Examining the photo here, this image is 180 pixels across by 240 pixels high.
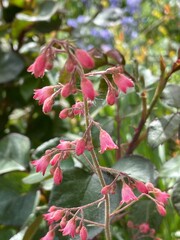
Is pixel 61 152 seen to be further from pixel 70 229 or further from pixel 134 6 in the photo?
pixel 134 6

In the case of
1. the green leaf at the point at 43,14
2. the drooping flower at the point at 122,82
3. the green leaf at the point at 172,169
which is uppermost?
the drooping flower at the point at 122,82

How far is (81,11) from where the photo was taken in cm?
394

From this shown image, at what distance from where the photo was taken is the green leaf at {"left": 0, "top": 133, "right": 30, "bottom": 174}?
1.20 meters

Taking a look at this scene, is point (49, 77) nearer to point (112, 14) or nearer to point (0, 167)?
point (112, 14)

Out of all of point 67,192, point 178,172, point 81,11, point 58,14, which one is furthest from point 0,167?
point 81,11

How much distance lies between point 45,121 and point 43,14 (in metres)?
0.36

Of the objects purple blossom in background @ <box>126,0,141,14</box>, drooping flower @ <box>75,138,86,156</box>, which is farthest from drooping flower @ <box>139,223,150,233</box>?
purple blossom in background @ <box>126,0,141,14</box>

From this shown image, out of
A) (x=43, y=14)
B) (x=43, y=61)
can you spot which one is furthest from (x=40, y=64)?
(x=43, y=14)

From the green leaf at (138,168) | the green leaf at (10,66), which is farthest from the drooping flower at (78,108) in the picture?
the green leaf at (10,66)

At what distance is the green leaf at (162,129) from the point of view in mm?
1030

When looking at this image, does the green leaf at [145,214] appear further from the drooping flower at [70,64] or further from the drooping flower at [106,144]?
the drooping flower at [70,64]

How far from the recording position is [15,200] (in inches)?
45.6

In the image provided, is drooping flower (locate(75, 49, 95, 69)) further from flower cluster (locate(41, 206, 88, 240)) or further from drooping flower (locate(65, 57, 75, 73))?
flower cluster (locate(41, 206, 88, 240))

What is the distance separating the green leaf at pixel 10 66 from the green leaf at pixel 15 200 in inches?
16.7
